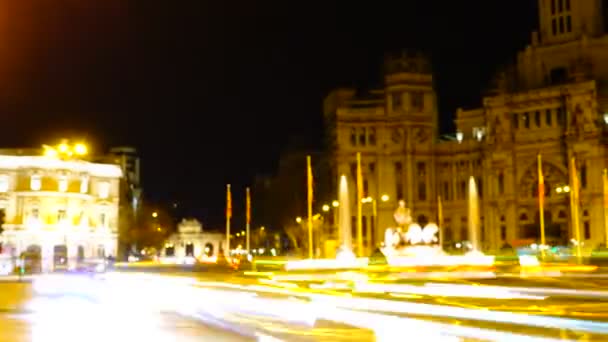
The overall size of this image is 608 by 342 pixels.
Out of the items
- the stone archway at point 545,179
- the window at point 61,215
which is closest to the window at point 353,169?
the stone archway at point 545,179

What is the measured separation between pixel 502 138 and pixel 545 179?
23.7 ft

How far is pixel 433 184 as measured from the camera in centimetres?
10100

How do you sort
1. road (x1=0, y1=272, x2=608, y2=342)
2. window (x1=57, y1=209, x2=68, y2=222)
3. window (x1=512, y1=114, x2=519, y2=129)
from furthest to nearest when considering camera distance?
window (x1=512, y1=114, x2=519, y2=129)
window (x1=57, y1=209, x2=68, y2=222)
road (x1=0, y1=272, x2=608, y2=342)

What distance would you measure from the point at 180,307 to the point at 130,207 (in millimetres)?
94905

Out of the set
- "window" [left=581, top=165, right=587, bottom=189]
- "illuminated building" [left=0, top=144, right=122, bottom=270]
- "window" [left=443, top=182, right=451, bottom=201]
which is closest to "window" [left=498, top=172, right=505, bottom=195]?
"window" [left=443, top=182, right=451, bottom=201]

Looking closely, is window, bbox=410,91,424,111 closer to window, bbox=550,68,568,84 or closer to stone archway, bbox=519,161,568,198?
stone archway, bbox=519,161,568,198

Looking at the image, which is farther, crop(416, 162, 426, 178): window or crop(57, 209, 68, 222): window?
crop(416, 162, 426, 178): window

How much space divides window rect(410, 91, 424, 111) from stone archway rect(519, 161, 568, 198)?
16.1 m

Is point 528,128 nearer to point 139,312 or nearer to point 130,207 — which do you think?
point 130,207

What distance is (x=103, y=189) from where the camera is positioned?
89.6m

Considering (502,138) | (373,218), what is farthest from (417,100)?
(373,218)

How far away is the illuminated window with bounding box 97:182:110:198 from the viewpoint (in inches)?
3504

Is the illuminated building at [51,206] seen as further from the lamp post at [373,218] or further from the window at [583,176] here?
the window at [583,176]

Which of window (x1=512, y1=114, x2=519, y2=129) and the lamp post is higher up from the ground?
window (x1=512, y1=114, x2=519, y2=129)
